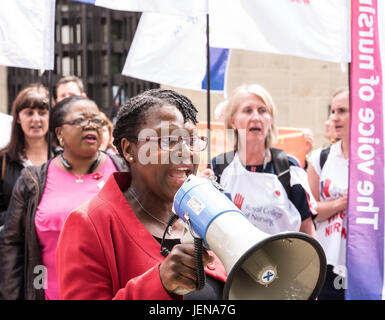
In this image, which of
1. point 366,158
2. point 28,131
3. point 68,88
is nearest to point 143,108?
point 366,158

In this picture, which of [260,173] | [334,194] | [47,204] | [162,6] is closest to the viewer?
[47,204]

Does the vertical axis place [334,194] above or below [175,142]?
below

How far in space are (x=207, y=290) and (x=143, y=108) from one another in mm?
648

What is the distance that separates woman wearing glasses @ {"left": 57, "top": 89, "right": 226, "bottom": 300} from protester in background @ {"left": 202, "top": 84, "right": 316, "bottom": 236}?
4.36 ft

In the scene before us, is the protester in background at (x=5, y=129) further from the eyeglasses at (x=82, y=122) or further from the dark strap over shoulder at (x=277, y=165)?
the dark strap over shoulder at (x=277, y=165)

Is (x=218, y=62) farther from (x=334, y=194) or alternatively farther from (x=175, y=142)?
(x=175, y=142)

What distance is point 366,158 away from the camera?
3.05 metres

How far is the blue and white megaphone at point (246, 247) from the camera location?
1.29 metres

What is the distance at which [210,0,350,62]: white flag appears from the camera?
A: 10.4 ft

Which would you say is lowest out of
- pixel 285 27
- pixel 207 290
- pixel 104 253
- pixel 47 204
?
pixel 207 290

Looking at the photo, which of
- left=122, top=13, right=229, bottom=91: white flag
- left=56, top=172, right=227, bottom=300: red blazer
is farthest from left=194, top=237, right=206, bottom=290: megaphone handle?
left=122, top=13, right=229, bottom=91: white flag

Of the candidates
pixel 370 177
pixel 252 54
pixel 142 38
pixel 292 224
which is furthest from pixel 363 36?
pixel 252 54

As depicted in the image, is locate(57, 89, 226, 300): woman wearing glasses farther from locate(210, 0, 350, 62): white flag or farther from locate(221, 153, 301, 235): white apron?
locate(210, 0, 350, 62): white flag

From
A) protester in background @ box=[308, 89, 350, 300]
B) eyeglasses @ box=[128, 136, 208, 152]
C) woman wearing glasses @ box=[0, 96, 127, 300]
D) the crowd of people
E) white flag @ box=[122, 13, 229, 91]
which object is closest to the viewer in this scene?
the crowd of people
